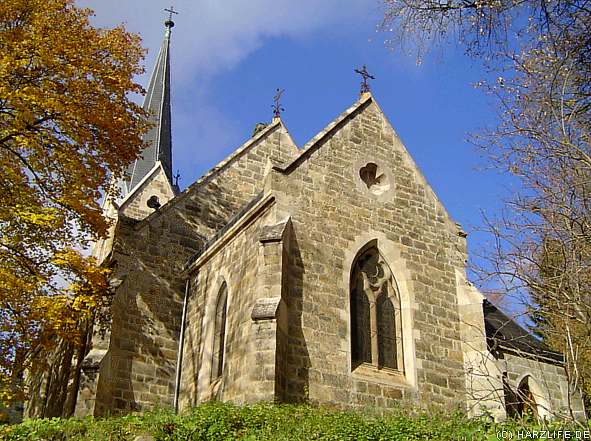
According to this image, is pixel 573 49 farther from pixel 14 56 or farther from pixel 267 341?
pixel 14 56

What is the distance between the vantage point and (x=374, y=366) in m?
13.4

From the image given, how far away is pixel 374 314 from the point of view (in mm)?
13992

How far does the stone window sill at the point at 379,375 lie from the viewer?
12.9 meters

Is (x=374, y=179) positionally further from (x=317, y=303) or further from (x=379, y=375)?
(x=379, y=375)

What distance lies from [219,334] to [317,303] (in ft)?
9.28

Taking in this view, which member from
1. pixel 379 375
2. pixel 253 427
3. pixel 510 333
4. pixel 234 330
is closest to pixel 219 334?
pixel 234 330

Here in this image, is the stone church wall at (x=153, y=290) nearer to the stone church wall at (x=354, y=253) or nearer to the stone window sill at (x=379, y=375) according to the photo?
the stone church wall at (x=354, y=253)

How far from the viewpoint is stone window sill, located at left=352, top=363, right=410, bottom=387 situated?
1294cm

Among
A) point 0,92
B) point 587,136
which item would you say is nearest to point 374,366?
point 587,136

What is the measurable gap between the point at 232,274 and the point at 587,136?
313 inches

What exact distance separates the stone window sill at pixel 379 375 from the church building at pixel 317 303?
0.03 m

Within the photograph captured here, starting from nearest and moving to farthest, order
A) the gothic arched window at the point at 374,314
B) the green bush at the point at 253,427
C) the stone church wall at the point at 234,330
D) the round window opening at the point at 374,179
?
the green bush at the point at 253,427, the stone church wall at the point at 234,330, the gothic arched window at the point at 374,314, the round window opening at the point at 374,179

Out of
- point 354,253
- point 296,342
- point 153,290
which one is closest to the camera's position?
point 296,342

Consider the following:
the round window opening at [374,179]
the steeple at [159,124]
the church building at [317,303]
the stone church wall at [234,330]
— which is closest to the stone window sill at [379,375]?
the church building at [317,303]
